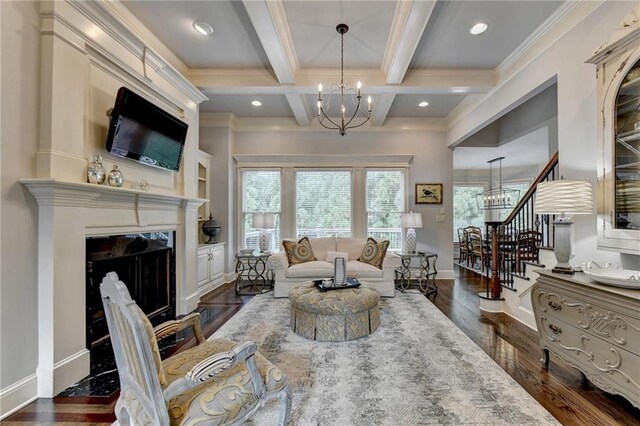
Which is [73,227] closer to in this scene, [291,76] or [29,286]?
[29,286]

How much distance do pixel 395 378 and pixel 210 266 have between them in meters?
3.59

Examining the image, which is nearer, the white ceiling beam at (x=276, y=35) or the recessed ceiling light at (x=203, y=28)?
the white ceiling beam at (x=276, y=35)

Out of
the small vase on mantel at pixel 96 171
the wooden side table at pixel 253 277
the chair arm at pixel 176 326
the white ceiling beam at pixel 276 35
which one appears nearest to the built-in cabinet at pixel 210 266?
the wooden side table at pixel 253 277

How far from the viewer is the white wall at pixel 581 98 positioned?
2392 millimetres

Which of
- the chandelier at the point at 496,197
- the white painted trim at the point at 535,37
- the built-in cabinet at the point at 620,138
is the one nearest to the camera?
the built-in cabinet at the point at 620,138

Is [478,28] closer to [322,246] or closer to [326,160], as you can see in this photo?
[326,160]

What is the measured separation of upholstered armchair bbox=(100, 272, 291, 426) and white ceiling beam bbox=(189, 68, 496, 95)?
336 cm

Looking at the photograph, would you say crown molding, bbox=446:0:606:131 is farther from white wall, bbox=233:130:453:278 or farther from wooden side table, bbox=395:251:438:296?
wooden side table, bbox=395:251:438:296

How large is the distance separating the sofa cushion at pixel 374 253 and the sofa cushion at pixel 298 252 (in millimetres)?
881

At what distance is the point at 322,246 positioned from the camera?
5.04 m

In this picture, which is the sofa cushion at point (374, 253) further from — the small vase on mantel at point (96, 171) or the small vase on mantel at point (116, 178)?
the small vase on mantel at point (96, 171)

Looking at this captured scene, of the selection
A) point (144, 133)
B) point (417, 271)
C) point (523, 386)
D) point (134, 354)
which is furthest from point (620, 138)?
point (144, 133)

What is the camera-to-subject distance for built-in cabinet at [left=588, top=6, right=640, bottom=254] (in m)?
1.99

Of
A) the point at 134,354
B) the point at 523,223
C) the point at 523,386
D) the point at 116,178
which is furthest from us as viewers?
the point at 523,223
